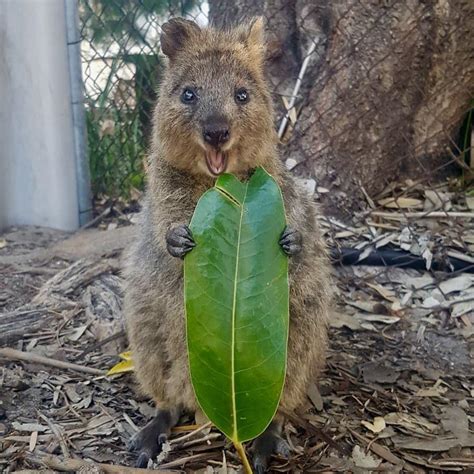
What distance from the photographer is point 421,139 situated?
18.9 ft

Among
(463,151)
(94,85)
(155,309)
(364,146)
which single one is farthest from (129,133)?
(155,309)

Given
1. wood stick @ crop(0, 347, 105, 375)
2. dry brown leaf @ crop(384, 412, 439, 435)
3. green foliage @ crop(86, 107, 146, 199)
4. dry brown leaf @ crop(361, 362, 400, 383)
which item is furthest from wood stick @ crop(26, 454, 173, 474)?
green foliage @ crop(86, 107, 146, 199)

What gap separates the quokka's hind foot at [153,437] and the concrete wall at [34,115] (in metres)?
2.53

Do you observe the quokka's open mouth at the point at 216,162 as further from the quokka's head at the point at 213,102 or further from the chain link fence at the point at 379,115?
the chain link fence at the point at 379,115

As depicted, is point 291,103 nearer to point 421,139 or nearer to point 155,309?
point 421,139

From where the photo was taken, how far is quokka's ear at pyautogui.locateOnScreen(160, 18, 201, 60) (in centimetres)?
351

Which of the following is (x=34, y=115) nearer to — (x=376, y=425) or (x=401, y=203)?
(x=401, y=203)

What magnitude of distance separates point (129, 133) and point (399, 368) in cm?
330

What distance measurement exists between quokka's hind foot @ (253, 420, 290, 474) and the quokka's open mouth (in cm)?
122

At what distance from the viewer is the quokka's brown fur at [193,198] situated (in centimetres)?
335

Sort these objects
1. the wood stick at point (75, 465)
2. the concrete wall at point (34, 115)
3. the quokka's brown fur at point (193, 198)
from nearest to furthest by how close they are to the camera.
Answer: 1. the wood stick at point (75, 465)
2. the quokka's brown fur at point (193, 198)
3. the concrete wall at point (34, 115)

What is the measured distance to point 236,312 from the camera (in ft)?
8.62

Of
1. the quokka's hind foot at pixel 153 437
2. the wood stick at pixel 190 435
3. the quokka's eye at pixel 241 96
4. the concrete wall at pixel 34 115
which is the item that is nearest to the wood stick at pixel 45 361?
the quokka's hind foot at pixel 153 437

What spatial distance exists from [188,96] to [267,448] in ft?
5.31
